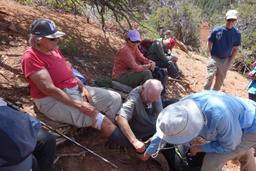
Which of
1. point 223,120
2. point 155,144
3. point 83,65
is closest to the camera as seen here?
point 223,120

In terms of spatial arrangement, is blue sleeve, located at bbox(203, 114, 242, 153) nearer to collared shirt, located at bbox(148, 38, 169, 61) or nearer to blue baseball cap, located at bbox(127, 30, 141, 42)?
blue baseball cap, located at bbox(127, 30, 141, 42)

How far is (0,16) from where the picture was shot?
21.5 feet

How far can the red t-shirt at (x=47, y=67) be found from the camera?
3969mm

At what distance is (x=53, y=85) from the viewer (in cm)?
400

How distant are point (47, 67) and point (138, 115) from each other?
102 centimetres

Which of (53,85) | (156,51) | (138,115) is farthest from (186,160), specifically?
(156,51)

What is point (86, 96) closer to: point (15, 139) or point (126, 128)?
point (126, 128)

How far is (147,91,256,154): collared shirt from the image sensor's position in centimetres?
335

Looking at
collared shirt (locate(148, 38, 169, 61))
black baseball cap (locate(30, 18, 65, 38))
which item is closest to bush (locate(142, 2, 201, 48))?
collared shirt (locate(148, 38, 169, 61))

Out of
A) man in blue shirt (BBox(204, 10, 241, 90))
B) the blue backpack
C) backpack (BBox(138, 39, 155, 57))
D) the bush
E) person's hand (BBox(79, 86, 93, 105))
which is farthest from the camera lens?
the bush

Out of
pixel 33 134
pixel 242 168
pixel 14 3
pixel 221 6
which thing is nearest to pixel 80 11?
pixel 14 3

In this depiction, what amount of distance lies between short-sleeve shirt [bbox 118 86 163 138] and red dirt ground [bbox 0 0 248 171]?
0.31 meters

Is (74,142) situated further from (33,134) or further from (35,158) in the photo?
(33,134)

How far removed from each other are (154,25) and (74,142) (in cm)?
1054
